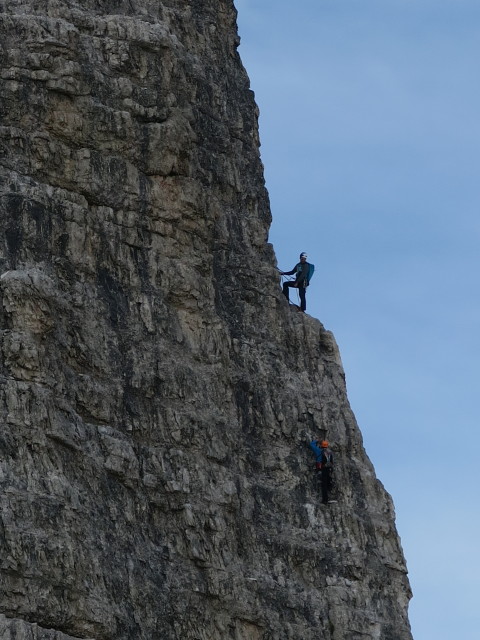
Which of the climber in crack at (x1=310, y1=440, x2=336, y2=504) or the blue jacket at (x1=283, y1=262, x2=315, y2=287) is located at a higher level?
the blue jacket at (x1=283, y1=262, x2=315, y2=287)

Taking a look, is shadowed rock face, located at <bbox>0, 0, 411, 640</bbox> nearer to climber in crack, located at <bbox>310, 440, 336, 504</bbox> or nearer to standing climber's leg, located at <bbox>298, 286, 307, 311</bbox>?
climber in crack, located at <bbox>310, 440, 336, 504</bbox>

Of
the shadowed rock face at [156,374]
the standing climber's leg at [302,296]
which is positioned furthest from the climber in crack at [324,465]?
the standing climber's leg at [302,296]

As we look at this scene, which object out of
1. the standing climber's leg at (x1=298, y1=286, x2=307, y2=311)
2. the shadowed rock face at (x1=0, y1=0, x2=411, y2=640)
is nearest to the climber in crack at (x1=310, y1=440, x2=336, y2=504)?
the shadowed rock face at (x1=0, y1=0, x2=411, y2=640)

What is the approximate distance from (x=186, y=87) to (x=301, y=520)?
1490cm

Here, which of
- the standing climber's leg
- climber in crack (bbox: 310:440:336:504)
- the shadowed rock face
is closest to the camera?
the shadowed rock face

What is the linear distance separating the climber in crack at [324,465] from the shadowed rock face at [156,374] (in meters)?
0.32

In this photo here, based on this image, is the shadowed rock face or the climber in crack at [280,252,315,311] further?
the climber in crack at [280,252,315,311]

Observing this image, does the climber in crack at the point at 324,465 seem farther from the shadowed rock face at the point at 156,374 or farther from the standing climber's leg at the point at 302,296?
the standing climber's leg at the point at 302,296

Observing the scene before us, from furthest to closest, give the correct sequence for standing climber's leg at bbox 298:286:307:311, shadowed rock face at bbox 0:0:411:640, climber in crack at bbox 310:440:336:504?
standing climber's leg at bbox 298:286:307:311, climber in crack at bbox 310:440:336:504, shadowed rock face at bbox 0:0:411:640

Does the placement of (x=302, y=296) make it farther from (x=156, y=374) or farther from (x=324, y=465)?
(x=156, y=374)

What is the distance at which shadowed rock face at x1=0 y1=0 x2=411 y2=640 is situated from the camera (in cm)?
8044

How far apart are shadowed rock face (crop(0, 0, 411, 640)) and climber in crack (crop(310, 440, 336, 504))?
0.32 metres

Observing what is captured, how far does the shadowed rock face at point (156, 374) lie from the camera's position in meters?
80.4

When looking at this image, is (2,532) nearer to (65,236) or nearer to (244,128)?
(65,236)
